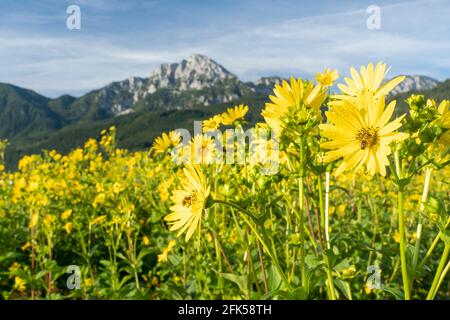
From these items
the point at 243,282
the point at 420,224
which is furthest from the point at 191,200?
the point at 420,224

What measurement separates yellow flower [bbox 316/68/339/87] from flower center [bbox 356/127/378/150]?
3.36 ft

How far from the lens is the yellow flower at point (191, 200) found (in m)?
1.30

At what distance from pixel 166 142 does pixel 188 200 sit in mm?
1574

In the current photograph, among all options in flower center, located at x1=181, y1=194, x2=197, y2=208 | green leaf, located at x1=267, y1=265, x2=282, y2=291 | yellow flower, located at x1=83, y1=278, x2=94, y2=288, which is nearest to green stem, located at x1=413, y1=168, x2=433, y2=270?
green leaf, located at x1=267, y1=265, x2=282, y2=291

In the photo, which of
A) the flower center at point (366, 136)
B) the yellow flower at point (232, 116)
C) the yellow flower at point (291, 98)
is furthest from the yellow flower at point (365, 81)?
the yellow flower at point (232, 116)

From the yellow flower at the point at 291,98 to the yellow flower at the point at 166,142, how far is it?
1368mm

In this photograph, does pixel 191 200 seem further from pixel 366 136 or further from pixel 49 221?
pixel 49 221

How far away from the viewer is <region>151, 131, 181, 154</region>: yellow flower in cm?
287

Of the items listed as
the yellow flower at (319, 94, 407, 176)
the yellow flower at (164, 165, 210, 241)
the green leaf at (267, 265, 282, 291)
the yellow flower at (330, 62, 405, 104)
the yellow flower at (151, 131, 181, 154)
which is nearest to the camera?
the yellow flower at (319, 94, 407, 176)

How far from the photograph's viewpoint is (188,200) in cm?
139

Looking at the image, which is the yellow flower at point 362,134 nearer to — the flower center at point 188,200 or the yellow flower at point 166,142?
the flower center at point 188,200

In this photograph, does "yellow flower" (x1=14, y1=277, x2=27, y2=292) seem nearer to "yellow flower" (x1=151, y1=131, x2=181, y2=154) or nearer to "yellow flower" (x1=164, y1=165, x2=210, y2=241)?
"yellow flower" (x1=151, y1=131, x2=181, y2=154)
